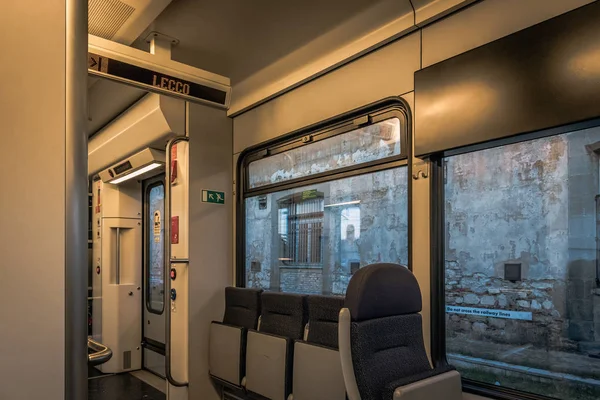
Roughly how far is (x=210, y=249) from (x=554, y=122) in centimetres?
284

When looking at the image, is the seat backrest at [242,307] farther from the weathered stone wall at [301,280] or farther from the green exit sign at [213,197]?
the green exit sign at [213,197]

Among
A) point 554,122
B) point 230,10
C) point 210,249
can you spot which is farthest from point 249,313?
point 554,122

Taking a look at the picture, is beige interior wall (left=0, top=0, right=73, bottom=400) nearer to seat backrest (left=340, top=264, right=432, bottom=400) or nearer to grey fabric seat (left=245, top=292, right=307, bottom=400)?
seat backrest (left=340, top=264, right=432, bottom=400)

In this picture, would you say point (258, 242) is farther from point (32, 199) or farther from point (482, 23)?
point (32, 199)

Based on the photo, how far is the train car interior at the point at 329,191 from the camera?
750mm

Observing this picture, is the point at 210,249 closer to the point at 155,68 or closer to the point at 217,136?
the point at 217,136

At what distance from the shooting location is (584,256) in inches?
80.5

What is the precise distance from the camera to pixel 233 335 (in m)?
3.56

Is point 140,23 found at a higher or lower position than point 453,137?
higher

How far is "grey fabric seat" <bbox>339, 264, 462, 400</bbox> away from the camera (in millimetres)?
1940

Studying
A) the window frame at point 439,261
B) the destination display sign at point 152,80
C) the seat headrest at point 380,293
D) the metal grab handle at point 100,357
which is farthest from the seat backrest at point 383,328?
the destination display sign at point 152,80

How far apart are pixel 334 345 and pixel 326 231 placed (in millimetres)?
907

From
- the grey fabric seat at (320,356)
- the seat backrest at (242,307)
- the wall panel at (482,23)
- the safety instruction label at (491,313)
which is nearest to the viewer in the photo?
the wall panel at (482,23)

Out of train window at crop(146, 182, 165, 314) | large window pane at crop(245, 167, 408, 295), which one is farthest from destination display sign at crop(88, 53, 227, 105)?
train window at crop(146, 182, 165, 314)
